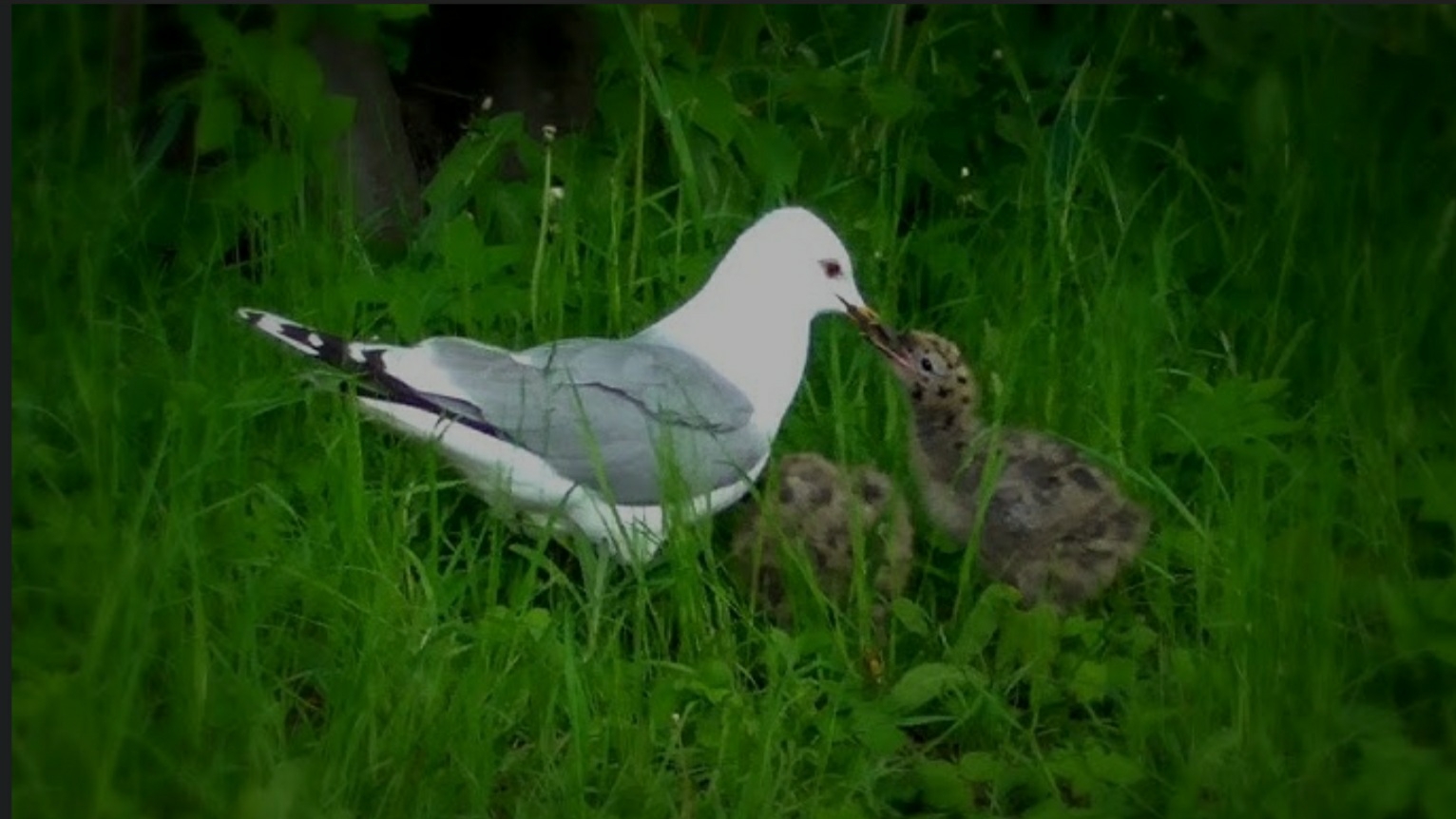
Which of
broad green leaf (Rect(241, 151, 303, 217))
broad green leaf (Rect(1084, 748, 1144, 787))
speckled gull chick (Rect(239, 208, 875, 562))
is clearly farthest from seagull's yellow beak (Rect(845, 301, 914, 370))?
broad green leaf (Rect(241, 151, 303, 217))

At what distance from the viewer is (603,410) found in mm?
4918

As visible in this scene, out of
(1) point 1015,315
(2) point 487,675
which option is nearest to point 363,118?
(1) point 1015,315

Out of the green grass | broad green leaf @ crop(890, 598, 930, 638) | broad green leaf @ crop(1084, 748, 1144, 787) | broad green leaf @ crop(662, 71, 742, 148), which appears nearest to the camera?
the green grass

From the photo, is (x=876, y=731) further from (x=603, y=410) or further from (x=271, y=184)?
(x=271, y=184)

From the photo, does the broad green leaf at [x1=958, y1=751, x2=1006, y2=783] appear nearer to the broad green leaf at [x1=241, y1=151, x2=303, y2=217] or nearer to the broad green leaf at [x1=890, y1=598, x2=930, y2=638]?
the broad green leaf at [x1=890, y1=598, x2=930, y2=638]

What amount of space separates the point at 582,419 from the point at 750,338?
43 cm

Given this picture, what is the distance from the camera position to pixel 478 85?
20.7ft

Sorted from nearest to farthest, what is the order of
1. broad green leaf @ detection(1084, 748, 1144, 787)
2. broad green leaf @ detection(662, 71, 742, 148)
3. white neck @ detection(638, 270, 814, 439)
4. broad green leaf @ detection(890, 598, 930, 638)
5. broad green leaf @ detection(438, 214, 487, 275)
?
broad green leaf @ detection(1084, 748, 1144, 787) < broad green leaf @ detection(890, 598, 930, 638) < white neck @ detection(638, 270, 814, 439) < broad green leaf @ detection(438, 214, 487, 275) < broad green leaf @ detection(662, 71, 742, 148)

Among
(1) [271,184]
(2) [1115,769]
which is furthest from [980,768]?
(1) [271,184]

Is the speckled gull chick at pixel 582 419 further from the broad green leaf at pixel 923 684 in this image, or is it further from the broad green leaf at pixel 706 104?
the broad green leaf at pixel 706 104

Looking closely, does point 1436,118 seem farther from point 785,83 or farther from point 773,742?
point 773,742

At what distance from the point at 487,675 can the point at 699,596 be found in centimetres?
45

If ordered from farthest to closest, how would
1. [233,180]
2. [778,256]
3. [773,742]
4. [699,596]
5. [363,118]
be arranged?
[363,118]
[233,180]
[778,256]
[699,596]
[773,742]

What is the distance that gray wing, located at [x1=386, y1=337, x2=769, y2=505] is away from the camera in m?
4.89
